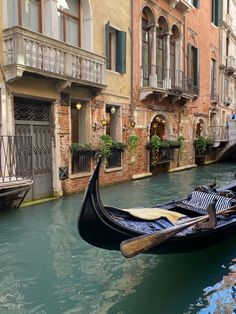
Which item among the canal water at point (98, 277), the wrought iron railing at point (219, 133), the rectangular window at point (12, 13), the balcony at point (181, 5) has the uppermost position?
the balcony at point (181, 5)

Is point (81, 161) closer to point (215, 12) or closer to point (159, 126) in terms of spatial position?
point (159, 126)

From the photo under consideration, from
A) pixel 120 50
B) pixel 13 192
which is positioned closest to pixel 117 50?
pixel 120 50

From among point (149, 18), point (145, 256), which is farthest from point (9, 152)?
point (149, 18)

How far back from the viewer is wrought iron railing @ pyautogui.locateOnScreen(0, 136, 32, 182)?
571 centimetres

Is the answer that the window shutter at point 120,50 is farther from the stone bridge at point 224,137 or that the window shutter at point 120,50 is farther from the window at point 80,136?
the stone bridge at point 224,137

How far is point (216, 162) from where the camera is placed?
624 inches

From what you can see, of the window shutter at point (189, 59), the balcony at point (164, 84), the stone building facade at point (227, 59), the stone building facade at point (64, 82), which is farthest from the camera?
the stone building facade at point (227, 59)

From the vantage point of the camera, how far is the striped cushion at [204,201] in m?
4.33

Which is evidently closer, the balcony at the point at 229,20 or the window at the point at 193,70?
the window at the point at 193,70

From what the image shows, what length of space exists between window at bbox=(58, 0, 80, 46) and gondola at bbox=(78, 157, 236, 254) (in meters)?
4.60

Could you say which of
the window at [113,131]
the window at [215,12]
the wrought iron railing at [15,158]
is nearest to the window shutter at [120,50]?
the window at [113,131]

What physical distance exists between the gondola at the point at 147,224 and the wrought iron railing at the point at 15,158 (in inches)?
107

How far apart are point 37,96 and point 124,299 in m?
4.53

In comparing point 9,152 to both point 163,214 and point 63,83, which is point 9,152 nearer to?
point 63,83
